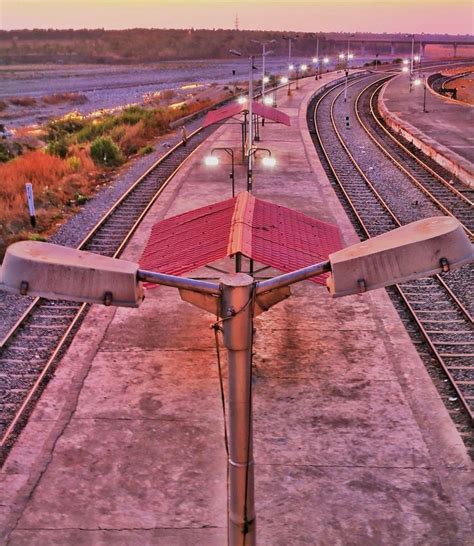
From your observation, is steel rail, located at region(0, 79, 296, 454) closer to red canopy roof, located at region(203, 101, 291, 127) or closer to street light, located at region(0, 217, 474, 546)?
red canopy roof, located at region(203, 101, 291, 127)

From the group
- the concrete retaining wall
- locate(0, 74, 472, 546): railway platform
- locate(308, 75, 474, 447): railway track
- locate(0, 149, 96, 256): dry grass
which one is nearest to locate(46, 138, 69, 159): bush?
locate(0, 149, 96, 256): dry grass

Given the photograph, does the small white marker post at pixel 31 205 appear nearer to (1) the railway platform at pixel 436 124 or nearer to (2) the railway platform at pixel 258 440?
(2) the railway platform at pixel 258 440

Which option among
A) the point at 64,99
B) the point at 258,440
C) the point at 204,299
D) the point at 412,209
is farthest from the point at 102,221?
the point at 64,99

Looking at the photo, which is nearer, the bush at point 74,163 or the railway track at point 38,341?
the railway track at point 38,341

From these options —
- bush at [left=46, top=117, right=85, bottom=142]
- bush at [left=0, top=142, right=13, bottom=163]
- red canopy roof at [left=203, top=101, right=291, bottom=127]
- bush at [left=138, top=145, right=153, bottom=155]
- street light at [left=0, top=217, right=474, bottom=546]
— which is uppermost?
red canopy roof at [left=203, top=101, right=291, bottom=127]

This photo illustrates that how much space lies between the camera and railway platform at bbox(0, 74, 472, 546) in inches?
326

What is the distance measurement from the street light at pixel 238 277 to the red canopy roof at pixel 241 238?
4.97 m

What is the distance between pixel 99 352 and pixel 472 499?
6526 millimetres

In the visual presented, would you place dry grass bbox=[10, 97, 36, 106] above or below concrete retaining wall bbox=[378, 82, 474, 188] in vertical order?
above

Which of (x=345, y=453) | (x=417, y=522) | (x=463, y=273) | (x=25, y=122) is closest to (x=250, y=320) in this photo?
(x=417, y=522)

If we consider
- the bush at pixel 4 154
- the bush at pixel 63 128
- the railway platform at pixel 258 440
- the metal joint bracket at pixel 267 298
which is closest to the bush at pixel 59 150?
the bush at pixel 4 154

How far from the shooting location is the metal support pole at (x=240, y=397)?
4258mm

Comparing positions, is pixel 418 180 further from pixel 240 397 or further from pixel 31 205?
pixel 240 397

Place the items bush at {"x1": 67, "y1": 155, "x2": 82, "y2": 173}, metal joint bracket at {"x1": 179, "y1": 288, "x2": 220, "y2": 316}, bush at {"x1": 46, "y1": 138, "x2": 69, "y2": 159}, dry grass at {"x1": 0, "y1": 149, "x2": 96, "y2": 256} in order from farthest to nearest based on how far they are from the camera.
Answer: bush at {"x1": 46, "y1": 138, "x2": 69, "y2": 159}
bush at {"x1": 67, "y1": 155, "x2": 82, "y2": 173}
dry grass at {"x1": 0, "y1": 149, "x2": 96, "y2": 256}
metal joint bracket at {"x1": 179, "y1": 288, "x2": 220, "y2": 316}
